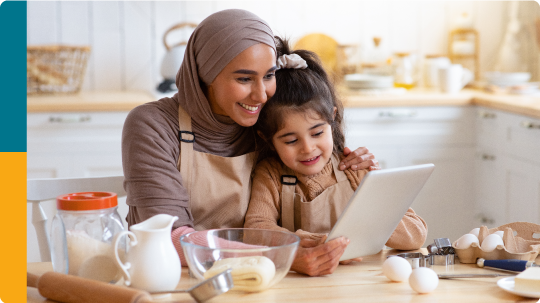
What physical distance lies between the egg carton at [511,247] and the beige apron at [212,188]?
1.61 feet

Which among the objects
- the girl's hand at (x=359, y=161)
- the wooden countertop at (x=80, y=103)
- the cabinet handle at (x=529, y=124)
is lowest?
the girl's hand at (x=359, y=161)

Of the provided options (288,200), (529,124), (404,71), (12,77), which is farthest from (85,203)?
(404,71)

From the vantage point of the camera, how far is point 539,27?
10.2ft

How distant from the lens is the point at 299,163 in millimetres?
1362

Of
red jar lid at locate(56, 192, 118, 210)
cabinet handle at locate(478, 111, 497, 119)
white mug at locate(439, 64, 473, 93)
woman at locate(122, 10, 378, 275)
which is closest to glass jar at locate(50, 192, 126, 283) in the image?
red jar lid at locate(56, 192, 118, 210)

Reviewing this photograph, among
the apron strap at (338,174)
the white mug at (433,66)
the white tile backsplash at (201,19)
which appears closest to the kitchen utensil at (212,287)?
the apron strap at (338,174)

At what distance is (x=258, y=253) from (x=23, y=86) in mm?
424

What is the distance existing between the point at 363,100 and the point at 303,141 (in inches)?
58.6

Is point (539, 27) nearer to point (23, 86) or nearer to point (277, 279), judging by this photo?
point (277, 279)

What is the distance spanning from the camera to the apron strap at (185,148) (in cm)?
131

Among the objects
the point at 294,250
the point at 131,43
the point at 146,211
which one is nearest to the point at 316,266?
the point at 294,250

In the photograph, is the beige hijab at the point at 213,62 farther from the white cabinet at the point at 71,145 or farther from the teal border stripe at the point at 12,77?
the white cabinet at the point at 71,145

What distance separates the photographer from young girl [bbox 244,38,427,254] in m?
1.34

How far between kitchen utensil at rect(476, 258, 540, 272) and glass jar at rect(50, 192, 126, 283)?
64 centimetres
